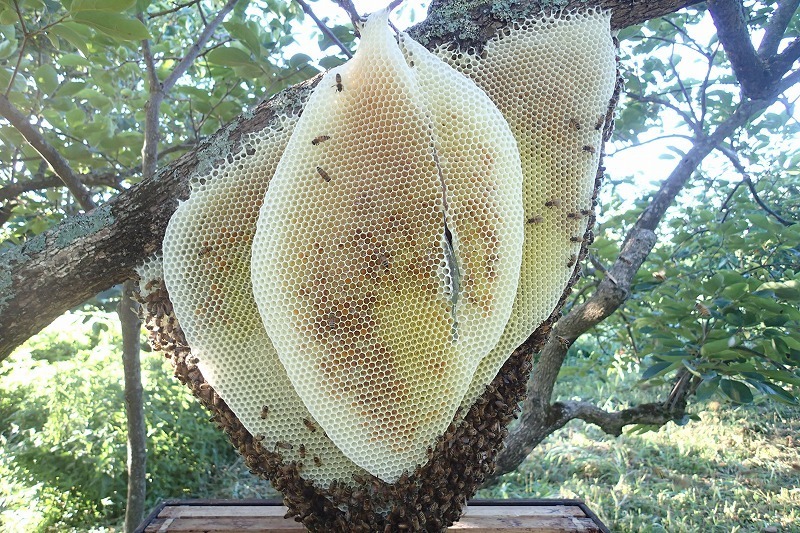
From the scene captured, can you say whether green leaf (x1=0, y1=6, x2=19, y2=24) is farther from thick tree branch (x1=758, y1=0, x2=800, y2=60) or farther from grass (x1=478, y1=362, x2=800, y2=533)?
grass (x1=478, y1=362, x2=800, y2=533)

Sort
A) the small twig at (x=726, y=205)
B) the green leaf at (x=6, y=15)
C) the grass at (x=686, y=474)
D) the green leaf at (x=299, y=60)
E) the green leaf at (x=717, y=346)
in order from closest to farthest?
1. the green leaf at (x=6, y=15)
2. the green leaf at (x=717, y=346)
3. the green leaf at (x=299, y=60)
4. the small twig at (x=726, y=205)
5. the grass at (x=686, y=474)

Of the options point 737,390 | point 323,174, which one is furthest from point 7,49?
point 737,390

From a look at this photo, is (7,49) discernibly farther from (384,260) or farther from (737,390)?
(737,390)

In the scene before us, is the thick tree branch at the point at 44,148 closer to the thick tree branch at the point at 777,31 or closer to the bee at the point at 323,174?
the bee at the point at 323,174

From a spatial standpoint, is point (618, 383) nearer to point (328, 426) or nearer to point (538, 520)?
point (538, 520)

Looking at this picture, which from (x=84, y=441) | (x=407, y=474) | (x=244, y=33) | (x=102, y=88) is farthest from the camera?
(x=84, y=441)

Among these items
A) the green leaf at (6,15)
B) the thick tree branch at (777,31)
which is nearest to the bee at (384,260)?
the green leaf at (6,15)

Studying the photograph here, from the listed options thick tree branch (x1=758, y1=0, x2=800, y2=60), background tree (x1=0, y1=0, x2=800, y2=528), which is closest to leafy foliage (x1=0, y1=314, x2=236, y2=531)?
background tree (x1=0, y1=0, x2=800, y2=528)

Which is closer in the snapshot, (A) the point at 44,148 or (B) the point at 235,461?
(A) the point at 44,148
